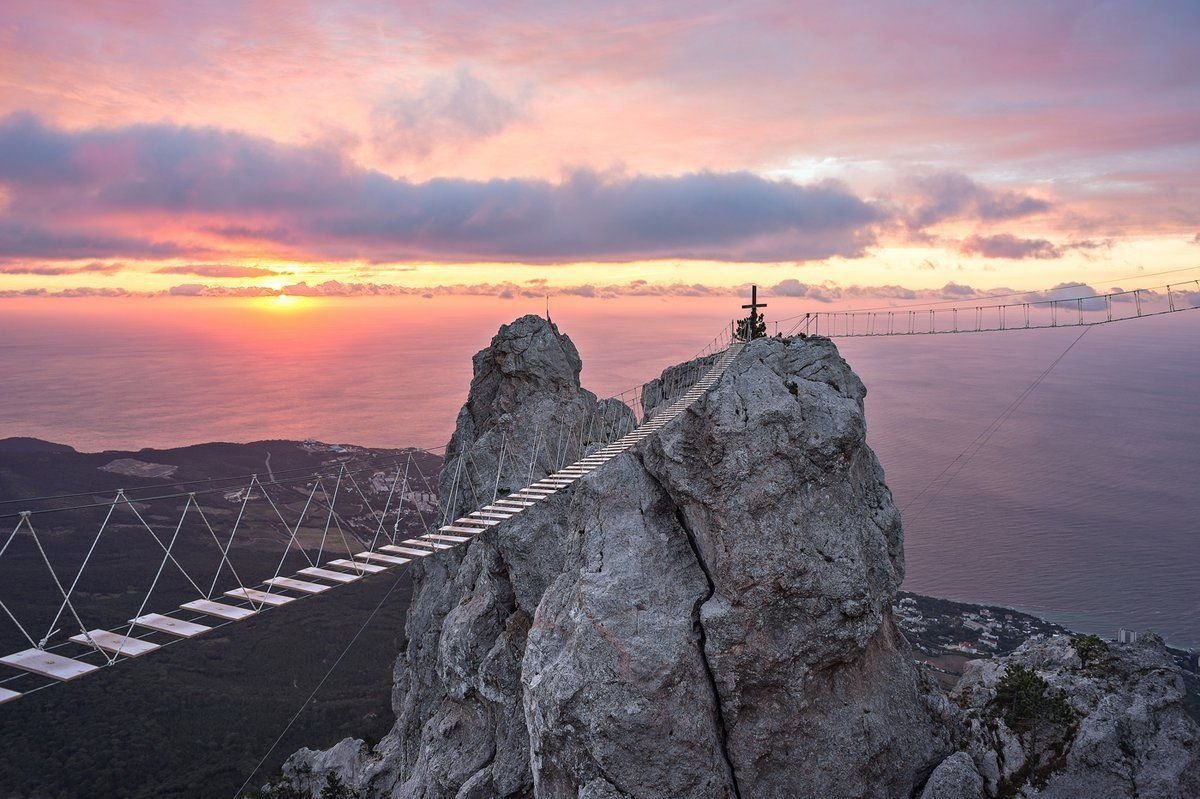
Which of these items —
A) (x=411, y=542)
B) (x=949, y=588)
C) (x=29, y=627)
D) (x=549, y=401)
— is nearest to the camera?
(x=411, y=542)

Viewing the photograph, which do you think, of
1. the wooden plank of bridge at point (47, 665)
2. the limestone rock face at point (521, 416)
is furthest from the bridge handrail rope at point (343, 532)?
the limestone rock face at point (521, 416)

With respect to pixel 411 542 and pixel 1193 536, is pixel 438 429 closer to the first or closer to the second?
pixel 1193 536

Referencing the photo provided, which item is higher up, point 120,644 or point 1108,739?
point 120,644

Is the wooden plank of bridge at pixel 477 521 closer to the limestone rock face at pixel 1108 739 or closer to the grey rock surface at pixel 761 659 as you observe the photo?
Answer: the grey rock surface at pixel 761 659

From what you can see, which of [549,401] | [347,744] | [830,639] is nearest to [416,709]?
[347,744]

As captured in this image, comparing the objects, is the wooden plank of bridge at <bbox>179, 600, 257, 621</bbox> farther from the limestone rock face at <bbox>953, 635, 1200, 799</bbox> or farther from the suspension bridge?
the limestone rock face at <bbox>953, 635, 1200, 799</bbox>

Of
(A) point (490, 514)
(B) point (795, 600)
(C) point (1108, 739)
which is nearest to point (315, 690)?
(A) point (490, 514)

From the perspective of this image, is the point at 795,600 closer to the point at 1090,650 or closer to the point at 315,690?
the point at 1090,650
